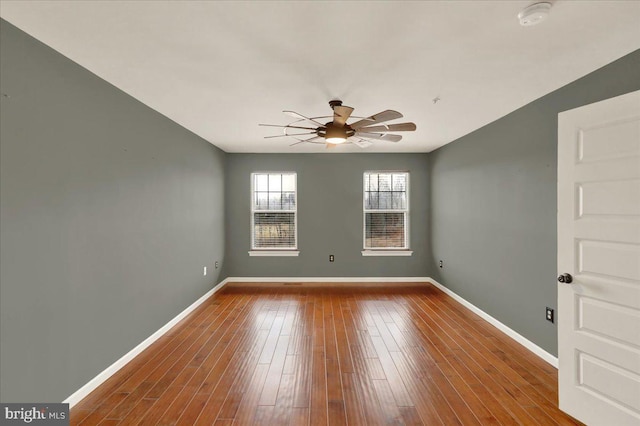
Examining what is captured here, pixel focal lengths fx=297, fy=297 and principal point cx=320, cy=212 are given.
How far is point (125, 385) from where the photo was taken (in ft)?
7.88

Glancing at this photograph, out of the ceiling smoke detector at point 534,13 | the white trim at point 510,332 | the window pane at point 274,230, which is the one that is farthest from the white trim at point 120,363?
the white trim at point 510,332

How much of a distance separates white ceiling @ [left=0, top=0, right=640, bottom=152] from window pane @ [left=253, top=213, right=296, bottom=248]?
2.87 m

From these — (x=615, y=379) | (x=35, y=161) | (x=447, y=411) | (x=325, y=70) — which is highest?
(x=325, y=70)

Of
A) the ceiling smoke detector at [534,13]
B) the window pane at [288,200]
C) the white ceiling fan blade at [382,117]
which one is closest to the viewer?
the ceiling smoke detector at [534,13]

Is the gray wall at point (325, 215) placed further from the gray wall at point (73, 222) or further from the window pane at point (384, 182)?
the gray wall at point (73, 222)

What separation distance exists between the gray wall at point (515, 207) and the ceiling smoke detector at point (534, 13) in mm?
1029

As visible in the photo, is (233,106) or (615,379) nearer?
(615,379)

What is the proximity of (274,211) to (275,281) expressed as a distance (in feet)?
4.37

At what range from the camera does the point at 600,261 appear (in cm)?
189

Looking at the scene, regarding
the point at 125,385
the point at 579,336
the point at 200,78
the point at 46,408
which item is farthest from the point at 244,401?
the point at 200,78

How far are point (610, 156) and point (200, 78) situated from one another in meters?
2.93

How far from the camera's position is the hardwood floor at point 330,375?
81.3 inches

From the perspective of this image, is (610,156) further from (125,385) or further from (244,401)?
(125,385)

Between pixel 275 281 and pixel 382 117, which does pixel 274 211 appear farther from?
pixel 382 117
